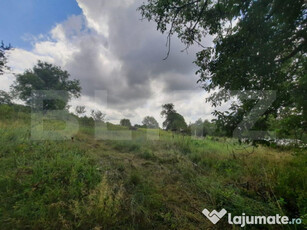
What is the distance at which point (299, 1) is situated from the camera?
2.30 meters

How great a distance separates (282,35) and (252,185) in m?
3.22

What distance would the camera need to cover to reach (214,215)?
1862mm

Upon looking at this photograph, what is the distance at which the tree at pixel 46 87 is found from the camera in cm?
1453

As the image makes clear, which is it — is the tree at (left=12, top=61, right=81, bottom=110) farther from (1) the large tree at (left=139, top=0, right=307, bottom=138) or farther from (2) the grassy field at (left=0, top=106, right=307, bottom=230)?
(1) the large tree at (left=139, top=0, right=307, bottom=138)

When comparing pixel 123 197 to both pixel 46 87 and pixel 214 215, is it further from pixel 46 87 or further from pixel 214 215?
pixel 46 87

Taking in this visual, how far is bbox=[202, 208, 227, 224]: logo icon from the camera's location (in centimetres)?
180

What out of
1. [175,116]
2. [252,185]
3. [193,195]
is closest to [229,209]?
[193,195]

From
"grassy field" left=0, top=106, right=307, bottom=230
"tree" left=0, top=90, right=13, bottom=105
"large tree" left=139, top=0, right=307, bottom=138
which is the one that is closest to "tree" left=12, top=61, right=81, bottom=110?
"tree" left=0, top=90, right=13, bottom=105

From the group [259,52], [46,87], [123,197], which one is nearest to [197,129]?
[259,52]

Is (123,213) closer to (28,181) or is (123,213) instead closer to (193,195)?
(193,195)

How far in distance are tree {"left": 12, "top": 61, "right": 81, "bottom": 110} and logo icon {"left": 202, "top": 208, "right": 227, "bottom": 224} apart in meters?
16.9

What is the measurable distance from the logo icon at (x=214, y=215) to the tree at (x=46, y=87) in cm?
1686

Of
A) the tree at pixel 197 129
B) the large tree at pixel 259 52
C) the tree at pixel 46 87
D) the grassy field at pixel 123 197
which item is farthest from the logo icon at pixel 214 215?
the tree at pixel 46 87

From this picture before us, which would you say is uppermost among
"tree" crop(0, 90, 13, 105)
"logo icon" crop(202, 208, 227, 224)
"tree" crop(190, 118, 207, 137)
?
"tree" crop(0, 90, 13, 105)
